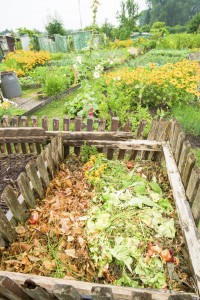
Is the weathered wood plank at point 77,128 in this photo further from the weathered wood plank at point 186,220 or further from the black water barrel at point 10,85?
the black water barrel at point 10,85

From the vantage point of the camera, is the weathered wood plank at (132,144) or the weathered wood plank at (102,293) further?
the weathered wood plank at (132,144)

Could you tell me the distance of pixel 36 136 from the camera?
3.35m

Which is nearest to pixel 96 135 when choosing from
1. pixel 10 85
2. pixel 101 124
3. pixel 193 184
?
pixel 101 124

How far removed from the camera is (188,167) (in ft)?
6.71

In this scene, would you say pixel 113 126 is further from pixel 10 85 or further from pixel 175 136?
pixel 10 85

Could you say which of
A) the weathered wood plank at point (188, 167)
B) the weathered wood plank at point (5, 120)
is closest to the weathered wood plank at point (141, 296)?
the weathered wood plank at point (188, 167)

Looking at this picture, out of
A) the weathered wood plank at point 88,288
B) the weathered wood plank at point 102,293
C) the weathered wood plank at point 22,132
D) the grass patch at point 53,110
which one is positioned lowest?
the grass patch at point 53,110

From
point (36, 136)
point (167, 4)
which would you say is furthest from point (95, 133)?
point (167, 4)

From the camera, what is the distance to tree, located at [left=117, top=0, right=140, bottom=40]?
2706 centimetres

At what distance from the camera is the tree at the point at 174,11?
71.2m

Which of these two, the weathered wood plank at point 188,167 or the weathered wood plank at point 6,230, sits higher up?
the weathered wood plank at point 188,167

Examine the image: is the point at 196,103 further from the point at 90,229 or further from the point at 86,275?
the point at 86,275

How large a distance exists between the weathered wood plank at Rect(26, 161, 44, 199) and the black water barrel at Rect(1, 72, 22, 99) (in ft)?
20.9

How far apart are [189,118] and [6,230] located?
13.2 feet
